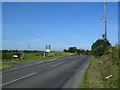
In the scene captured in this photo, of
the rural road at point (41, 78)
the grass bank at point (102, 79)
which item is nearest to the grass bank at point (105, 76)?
the grass bank at point (102, 79)

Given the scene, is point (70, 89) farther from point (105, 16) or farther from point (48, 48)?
point (48, 48)

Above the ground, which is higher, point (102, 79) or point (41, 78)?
point (102, 79)

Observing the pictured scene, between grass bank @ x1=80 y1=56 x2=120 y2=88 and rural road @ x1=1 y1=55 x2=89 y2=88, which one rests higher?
grass bank @ x1=80 y1=56 x2=120 y2=88

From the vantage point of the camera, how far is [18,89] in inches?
297

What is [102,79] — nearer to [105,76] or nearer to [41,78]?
[105,76]

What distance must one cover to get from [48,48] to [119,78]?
39190 millimetres

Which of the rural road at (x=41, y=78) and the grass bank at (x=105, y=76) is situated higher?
the grass bank at (x=105, y=76)

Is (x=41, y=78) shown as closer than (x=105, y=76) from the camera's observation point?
No

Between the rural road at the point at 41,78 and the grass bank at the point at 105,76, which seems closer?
the grass bank at the point at 105,76

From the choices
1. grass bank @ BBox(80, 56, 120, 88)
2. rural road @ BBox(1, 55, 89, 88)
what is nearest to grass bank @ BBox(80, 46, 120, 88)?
grass bank @ BBox(80, 56, 120, 88)

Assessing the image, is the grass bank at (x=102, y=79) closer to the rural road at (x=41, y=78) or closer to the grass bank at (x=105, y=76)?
the grass bank at (x=105, y=76)

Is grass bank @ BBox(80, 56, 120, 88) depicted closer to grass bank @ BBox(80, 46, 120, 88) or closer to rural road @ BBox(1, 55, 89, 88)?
grass bank @ BBox(80, 46, 120, 88)

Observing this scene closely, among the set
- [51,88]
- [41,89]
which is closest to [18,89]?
[41,89]

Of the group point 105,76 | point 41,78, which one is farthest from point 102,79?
point 41,78
